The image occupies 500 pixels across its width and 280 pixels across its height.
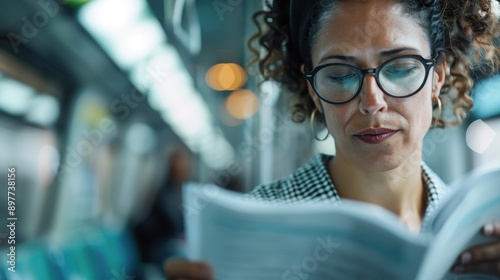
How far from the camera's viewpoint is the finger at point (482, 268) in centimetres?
89

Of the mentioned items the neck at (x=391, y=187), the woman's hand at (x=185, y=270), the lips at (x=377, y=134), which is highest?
the lips at (x=377, y=134)

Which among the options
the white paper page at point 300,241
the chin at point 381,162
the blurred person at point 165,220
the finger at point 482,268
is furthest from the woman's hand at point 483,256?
the blurred person at point 165,220

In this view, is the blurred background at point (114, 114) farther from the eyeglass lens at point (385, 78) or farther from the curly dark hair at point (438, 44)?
the eyeglass lens at point (385, 78)

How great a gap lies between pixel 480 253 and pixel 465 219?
0.35 feet

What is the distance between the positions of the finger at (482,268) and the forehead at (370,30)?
0.45 metres

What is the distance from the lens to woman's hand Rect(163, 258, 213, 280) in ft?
3.05

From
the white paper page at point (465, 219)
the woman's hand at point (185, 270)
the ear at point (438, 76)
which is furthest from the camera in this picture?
the ear at point (438, 76)

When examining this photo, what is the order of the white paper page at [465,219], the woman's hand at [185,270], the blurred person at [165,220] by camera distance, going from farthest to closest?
the blurred person at [165,220], the woman's hand at [185,270], the white paper page at [465,219]

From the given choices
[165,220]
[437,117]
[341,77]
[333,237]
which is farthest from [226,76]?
[333,237]

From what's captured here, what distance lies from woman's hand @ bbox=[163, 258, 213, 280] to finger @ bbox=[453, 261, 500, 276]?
1.41 ft

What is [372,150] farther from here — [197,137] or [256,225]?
[197,137]

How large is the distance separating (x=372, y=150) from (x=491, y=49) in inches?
17.7

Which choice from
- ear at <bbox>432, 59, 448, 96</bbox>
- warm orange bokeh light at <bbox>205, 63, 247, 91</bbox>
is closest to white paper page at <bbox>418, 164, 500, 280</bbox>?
ear at <bbox>432, 59, 448, 96</bbox>

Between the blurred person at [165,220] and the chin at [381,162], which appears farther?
the blurred person at [165,220]
